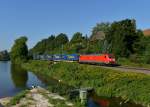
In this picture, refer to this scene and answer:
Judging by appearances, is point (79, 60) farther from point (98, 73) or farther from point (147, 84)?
point (147, 84)

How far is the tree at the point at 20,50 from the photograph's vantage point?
140 m

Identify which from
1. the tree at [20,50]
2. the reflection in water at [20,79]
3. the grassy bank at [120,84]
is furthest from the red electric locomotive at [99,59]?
the tree at [20,50]

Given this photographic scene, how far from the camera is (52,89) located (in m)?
37.8

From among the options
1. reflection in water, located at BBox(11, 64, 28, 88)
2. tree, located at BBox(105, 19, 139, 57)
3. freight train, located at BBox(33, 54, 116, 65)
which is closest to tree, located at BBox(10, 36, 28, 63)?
freight train, located at BBox(33, 54, 116, 65)

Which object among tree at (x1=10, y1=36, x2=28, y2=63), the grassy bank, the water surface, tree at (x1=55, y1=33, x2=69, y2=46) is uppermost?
tree at (x1=55, y1=33, x2=69, y2=46)

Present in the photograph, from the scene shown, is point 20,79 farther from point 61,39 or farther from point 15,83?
point 61,39

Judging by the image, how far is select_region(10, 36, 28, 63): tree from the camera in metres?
140

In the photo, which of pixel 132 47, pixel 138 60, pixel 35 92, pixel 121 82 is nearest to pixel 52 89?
pixel 35 92

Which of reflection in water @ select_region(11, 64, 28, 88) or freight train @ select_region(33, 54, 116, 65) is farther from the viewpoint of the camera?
freight train @ select_region(33, 54, 116, 65)

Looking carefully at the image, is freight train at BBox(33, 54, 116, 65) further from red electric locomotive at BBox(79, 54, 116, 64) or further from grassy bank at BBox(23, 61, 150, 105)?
grassy bank at BBox(23, 61, 150, 105)

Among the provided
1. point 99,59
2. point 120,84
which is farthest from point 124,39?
point 120,84

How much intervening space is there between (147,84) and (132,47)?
151ft

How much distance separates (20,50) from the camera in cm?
14088

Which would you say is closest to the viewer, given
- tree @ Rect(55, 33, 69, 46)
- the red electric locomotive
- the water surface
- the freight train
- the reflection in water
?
the water surface
